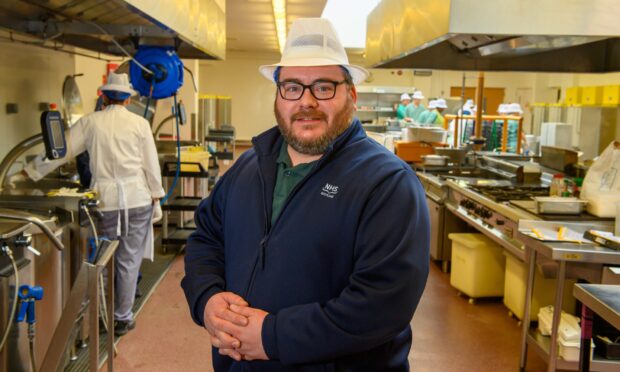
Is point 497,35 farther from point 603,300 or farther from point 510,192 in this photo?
point 603,300

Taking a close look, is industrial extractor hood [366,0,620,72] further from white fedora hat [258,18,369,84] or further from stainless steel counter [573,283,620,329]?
stainless steel counter [573,283,620,329]

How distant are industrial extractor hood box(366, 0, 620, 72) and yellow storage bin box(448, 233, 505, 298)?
1.43 metres

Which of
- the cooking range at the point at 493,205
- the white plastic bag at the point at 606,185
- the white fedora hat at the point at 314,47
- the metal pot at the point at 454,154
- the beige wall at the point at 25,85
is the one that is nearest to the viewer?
the white fedora hat at the point at 314,47

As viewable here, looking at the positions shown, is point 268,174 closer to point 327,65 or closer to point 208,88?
point 327,65

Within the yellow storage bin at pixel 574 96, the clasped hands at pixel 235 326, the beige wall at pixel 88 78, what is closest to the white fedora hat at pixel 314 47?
the clasped hands at pixel 235 326

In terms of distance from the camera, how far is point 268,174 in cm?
166

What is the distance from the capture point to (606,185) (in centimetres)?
342

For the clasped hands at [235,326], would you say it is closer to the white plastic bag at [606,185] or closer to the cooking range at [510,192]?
the white plastic bag at [606,185]

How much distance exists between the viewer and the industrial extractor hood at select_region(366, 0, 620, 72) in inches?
117

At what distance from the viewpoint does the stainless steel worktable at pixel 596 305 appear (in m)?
1.32

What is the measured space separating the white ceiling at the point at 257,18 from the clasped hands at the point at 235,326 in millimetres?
7990

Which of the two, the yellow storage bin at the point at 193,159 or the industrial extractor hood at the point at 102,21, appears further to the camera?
the yellow storage bin at the point at 193,159

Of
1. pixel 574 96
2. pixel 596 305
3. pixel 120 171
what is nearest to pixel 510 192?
pixel 120 171

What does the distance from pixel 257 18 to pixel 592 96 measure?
19.6 feet
